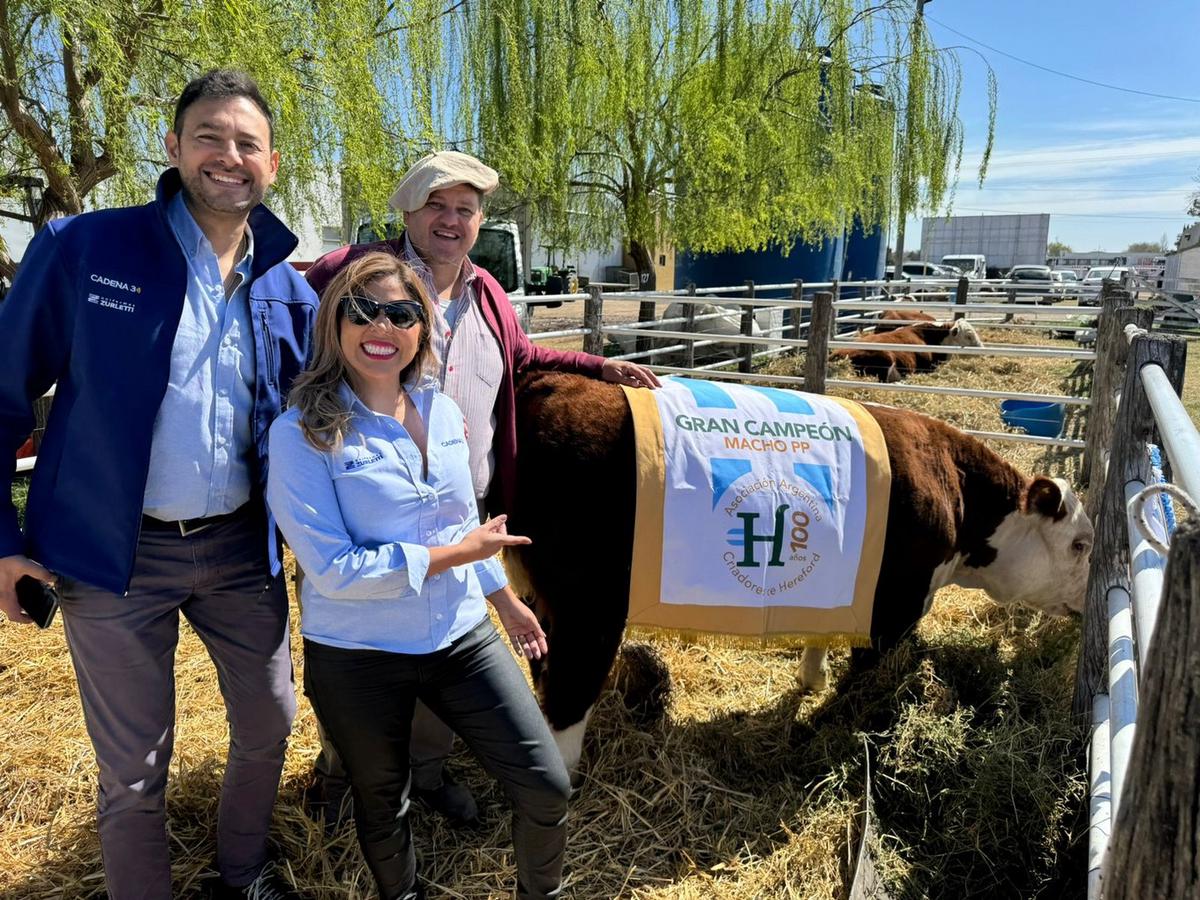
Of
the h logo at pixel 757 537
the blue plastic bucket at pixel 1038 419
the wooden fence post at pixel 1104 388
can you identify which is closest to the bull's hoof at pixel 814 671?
the h logo at pixel 757 537

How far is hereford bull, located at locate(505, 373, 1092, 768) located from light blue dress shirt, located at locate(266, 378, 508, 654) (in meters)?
0.86

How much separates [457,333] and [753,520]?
4.08 feet

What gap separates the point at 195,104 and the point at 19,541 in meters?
1.15

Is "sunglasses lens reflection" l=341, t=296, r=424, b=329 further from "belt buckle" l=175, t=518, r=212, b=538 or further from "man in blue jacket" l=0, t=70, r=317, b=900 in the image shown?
"belt buckle" l=175, t=518, r=212, b=538

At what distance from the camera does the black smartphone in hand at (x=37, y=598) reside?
1887 millimetres

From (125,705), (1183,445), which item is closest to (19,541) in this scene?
(125,705)

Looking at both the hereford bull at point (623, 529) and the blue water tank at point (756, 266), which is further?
the blue water tank at point (756, 266)

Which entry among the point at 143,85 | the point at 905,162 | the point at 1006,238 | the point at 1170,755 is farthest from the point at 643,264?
the point at 1006,238

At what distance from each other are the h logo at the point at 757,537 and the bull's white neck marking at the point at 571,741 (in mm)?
824

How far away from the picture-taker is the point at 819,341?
24.2 ft

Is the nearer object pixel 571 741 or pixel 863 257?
pixel 571 741

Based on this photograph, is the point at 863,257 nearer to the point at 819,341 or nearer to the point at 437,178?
the point at 819,341

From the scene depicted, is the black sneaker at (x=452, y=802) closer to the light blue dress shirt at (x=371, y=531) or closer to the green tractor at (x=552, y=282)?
the light blue dress shirt at (x=371, y=531)

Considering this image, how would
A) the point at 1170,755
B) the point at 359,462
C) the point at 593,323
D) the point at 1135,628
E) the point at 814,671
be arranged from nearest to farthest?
1. the point at 1170,755
2. the point at 1135,628
3. the point at 359,462
4. the point at 814,671
5. the point at 593,323
